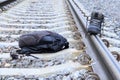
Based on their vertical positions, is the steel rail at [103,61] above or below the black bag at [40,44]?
above

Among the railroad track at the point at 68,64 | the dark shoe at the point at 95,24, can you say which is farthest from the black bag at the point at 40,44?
the dark shoe at the point at 95,24

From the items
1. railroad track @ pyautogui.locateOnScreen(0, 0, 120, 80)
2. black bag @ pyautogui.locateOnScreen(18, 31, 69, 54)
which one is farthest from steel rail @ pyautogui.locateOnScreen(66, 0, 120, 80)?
black bag @ pyautogui.locateOnScreen(18, 31, 69, 54)

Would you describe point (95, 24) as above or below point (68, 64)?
above

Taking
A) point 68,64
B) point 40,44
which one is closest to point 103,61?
point 68,64

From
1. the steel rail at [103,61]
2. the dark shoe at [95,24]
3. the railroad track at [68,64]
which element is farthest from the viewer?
the dark shoe at [95,24]

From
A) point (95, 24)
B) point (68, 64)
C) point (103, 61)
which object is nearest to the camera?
point (103, 61)

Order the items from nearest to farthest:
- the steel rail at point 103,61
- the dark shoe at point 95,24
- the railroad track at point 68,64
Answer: the steel rail at point 103,61
the railroad track at point 68,64
the dark shoe at point 95,24

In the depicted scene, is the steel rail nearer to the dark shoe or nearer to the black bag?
the dark shoe

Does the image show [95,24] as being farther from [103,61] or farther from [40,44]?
[103,61]

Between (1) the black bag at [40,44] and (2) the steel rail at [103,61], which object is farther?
(1) the black bag at [40,44]

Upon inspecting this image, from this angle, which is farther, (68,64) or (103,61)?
(68,64)

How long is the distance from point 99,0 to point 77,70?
40.5ft

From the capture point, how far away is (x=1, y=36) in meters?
4.92

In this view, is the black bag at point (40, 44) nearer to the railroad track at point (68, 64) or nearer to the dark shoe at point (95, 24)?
the railroad track at point (68, 64)
